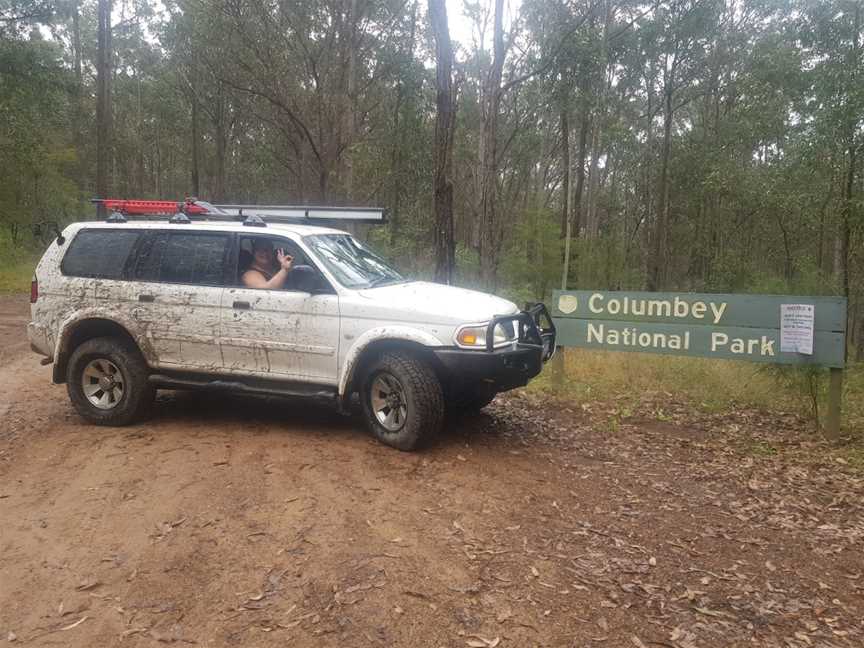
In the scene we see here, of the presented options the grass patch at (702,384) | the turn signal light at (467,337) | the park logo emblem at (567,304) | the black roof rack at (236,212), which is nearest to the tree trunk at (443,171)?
the grass patch at (702,384)

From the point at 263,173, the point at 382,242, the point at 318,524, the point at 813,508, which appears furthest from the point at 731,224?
the point at 318,524

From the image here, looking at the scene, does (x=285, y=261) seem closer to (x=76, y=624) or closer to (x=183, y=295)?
(x=183, y=295)

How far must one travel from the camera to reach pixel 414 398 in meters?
5.18

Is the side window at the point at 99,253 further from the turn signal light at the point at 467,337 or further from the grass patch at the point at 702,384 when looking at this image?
the grass patch at the point at 702,384

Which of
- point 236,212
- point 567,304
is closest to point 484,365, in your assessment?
point 567,304

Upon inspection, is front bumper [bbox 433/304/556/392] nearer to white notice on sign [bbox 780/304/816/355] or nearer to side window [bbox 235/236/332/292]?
side window [bbox 235/236/332/292]

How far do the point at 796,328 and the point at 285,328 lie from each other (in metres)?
4.81

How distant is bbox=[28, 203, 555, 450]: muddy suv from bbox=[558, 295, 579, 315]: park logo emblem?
1029 mm

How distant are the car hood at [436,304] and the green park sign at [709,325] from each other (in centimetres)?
181

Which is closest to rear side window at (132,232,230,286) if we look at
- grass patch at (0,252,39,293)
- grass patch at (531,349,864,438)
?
grass patch at (531,349,864,438)

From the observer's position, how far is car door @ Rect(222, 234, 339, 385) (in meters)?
5.61

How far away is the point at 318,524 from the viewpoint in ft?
13.4

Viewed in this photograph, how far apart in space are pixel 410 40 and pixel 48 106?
1359 centimetres

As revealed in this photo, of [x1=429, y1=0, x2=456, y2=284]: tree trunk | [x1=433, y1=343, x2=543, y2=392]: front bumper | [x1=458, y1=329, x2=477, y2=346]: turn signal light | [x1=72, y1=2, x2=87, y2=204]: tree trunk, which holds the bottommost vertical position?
[x1=433, y1=343, x2=543, y2=392]: front bumper
